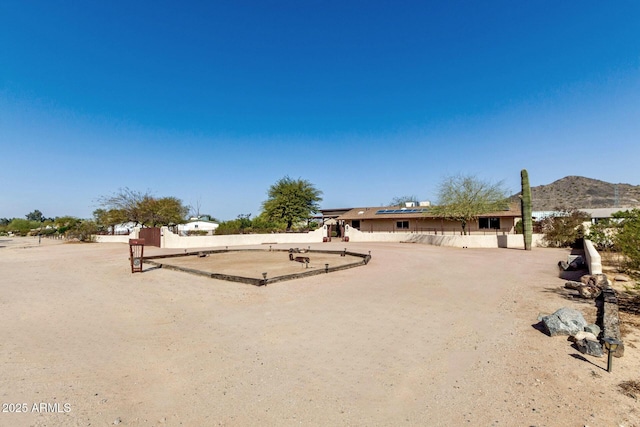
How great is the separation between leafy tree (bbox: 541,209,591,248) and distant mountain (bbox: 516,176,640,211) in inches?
2426

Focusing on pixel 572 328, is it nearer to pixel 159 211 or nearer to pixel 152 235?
pixel 152 235

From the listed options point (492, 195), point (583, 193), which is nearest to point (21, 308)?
point (492, 195)

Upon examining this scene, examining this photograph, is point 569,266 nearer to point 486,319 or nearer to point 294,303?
point 486,319

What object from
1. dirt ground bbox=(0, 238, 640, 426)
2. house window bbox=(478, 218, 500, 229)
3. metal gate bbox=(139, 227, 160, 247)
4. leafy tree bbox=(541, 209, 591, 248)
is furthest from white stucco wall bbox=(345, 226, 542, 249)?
metal gate bbox=(139, 227, 160, 247)

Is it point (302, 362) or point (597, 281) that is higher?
point (597, 281)

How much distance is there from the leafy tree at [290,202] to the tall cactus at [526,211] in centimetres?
2695

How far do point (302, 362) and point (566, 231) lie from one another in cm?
2649

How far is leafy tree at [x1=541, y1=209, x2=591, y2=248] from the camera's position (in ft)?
77.2

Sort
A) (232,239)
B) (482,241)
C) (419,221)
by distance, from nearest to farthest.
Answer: (482,241) → (232,239) → (419,221)

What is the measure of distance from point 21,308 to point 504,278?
50.2 feet

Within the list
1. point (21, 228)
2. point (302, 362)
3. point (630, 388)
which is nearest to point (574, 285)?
point (630, 388)

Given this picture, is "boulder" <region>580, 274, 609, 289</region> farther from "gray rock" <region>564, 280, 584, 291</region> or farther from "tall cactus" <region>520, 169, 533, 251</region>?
"tall cactus" <region>520, 169, 533, 251</region>

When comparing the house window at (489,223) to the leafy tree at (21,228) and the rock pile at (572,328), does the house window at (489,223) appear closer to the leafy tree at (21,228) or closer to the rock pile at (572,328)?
the rock pile at (572,328)

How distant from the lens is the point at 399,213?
4066 cm
